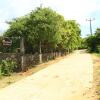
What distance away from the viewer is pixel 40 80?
56.7 ft

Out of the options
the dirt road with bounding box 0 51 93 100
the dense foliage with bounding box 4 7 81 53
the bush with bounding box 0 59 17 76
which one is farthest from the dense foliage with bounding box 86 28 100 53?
the dirt road with bounding box 0 51 93 100

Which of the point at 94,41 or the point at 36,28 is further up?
the point at 36,28

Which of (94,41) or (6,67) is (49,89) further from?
(94,41)

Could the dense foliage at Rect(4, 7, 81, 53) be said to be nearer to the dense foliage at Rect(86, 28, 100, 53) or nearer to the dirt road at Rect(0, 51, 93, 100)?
the dirt road at Rect(0, 51, 93, 100)

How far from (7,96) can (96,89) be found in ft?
12.5

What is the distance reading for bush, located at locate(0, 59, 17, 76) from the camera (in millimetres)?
19298

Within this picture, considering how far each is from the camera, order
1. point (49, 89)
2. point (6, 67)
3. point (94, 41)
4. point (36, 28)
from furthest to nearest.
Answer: point (94, 41) → point (36, 28) → point (6, 67) → point (49, 89)

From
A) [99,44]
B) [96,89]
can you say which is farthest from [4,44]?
[99,44]

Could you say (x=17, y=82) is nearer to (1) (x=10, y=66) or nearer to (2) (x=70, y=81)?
(2) (x=70, y=81)

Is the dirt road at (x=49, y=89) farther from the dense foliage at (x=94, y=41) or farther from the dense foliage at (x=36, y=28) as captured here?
the dense foliage at (x=94, y=41)

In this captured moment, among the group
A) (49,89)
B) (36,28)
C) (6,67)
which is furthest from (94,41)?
(49,89)

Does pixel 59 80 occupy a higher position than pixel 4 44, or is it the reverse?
pixel 4 44

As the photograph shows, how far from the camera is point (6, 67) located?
19.5 meters

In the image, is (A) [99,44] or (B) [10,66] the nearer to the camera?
(B) [10,66]
